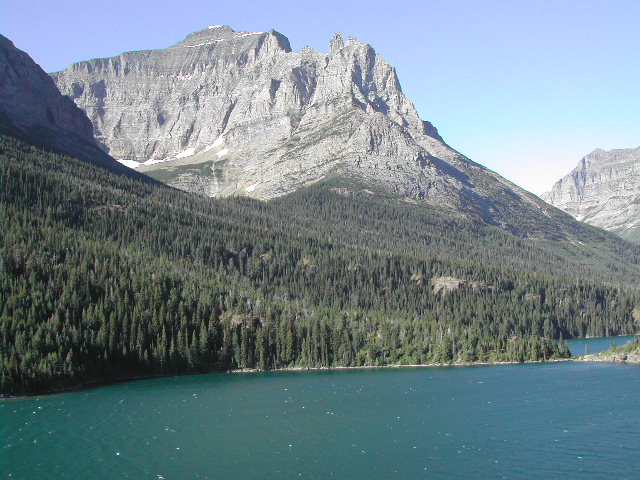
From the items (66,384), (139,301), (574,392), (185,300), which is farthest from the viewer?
(185,300)

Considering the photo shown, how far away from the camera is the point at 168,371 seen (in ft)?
542

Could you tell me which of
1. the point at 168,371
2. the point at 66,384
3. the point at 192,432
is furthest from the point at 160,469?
the point at 168,371

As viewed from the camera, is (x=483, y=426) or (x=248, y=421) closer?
(x=483, y=426)

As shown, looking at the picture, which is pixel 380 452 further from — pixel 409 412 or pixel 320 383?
pixel 320 383

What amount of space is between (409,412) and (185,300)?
93779 millimetres

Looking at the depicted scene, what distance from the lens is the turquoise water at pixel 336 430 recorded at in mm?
79125

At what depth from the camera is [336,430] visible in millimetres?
99062

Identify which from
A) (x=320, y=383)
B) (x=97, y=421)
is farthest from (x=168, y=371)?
(x=97, y=421)

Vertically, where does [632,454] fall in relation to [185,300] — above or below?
below

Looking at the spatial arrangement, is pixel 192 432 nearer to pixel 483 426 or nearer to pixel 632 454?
pixel 483 426

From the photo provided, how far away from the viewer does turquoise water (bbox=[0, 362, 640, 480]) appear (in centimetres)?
7912

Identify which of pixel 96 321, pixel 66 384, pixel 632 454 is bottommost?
pixel 632 454

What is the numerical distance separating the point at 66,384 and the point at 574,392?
3766 inches

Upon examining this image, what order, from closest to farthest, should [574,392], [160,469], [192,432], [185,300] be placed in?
1. [160,469]
2. [192,432]
3. [574,392]
4. [185,300]
